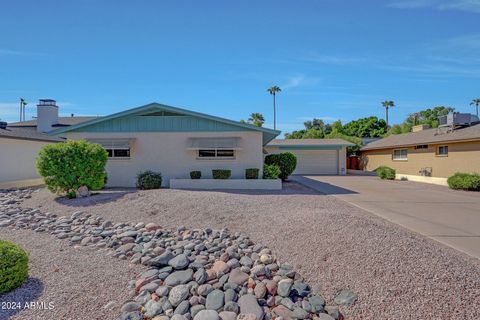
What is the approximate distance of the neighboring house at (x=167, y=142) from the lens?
16172 millimetres

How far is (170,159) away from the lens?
16.3 metres

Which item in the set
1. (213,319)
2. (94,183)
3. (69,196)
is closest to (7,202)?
(69,196)

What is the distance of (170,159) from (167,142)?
3.26 ft

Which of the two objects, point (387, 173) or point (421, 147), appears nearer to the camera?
point (421, 147)

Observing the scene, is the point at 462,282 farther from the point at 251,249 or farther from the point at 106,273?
the point at 106,273

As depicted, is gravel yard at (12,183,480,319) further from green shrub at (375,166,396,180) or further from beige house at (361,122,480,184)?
green shrub at (375,166,396,180)

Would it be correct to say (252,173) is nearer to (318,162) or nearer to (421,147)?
(421,147)

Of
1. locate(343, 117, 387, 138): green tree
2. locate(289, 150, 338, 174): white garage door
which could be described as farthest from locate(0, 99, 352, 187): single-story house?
locate(343, 117, 387, 138): green tree

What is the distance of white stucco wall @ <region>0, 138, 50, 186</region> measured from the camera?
16.8 meters

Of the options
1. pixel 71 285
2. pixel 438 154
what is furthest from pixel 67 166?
pixel 438 154

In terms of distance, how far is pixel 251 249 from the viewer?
6273mm

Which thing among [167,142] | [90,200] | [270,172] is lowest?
[90,200]

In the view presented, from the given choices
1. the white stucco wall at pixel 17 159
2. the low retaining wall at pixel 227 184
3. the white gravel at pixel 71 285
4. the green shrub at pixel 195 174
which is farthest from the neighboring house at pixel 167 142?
the white gravel at pixel 71 285

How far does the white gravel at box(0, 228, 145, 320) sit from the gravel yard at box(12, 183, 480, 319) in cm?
2
